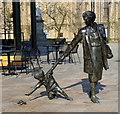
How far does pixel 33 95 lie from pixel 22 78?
2.41 meters

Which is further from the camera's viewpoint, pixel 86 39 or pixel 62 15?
pixel 62 15

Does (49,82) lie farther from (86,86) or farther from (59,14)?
(59,14)

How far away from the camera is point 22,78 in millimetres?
8562

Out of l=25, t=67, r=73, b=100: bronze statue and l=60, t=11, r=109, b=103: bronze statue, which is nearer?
l=60, t=11, r=109, b=103: bronze statue

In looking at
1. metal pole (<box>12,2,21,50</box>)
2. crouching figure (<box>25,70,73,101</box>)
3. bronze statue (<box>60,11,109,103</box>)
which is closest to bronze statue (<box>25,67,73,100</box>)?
crouching figure (<box>25,70,73,101</box>)

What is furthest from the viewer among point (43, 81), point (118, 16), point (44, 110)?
point (118, 16)

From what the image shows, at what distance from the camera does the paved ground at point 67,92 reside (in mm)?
5129

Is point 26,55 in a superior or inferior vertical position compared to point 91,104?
superior

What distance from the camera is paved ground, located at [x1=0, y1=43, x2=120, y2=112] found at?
5.13 meters

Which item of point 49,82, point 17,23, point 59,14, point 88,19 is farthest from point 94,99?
point 59,14

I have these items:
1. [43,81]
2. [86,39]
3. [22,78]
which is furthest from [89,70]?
[22,78]

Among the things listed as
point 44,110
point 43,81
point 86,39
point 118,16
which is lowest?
point 44,110

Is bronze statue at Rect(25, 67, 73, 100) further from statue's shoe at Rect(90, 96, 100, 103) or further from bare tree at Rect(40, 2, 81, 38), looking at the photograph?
bare tree at Rect(40, 2, 81, 38)

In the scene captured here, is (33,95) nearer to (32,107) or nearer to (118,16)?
(32,107)
